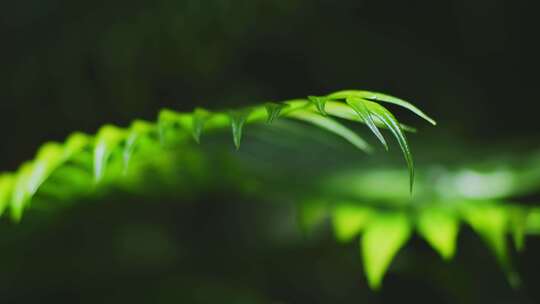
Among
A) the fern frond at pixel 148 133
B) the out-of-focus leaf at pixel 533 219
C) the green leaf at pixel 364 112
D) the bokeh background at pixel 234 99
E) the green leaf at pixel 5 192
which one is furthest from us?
the bokeh background at pixel 234 99

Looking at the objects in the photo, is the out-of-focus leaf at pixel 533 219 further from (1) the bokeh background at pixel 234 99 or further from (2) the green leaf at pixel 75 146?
(2) the green leaf at pixel 75 146

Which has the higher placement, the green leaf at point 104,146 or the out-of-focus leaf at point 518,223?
the green leaf at point 104,146

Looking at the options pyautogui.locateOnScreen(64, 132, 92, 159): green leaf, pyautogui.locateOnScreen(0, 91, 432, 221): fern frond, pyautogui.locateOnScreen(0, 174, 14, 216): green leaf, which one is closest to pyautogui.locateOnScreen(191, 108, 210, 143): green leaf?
pyautogui.locateOnScreen(0, 91, 432, 221): fern frond

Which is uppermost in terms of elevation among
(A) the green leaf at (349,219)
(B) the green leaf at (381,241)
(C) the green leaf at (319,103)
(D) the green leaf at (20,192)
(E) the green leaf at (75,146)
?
(E) the green leaf at (75,146)

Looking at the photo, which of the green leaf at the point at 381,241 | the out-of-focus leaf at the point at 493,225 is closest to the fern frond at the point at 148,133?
the green leaf at the point at 381,241

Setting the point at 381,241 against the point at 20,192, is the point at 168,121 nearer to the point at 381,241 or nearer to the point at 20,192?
the point at 20,192

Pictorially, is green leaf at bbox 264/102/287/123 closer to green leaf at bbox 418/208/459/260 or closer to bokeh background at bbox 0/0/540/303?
green leaf at bbox 418/208/459/260
